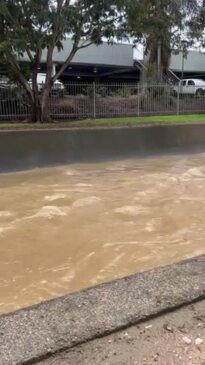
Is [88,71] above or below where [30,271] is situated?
above

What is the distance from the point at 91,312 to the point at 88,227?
386 cm

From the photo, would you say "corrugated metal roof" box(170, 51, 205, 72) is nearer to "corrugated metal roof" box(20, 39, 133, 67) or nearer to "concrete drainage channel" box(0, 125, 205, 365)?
"corrugated metal roof" box(20, 39, 133, 67)

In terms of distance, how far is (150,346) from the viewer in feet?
9.10

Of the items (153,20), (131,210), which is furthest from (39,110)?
(131,210)

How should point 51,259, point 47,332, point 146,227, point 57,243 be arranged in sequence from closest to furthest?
point 47,332 → point 51,259 → point 57,243 → point 146,227

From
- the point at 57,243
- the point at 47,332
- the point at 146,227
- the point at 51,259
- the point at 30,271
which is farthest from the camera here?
the point at 146,227

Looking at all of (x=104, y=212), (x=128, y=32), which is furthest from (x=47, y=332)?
(x=128, y=32)

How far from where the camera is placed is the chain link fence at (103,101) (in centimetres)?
1605

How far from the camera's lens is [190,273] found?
3.74 m

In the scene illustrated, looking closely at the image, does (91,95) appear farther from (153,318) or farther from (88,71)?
(88,71)

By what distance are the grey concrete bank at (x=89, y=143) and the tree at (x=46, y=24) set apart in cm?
257

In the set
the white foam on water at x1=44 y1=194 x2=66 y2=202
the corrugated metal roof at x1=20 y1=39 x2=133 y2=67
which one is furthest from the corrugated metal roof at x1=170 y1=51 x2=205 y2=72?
the white foam on water at x1=44 y1=194 x2=66 y2=202

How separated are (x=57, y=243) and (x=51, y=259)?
62 centimetres

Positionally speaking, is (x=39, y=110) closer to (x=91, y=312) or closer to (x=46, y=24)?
(x=46, y=24)
